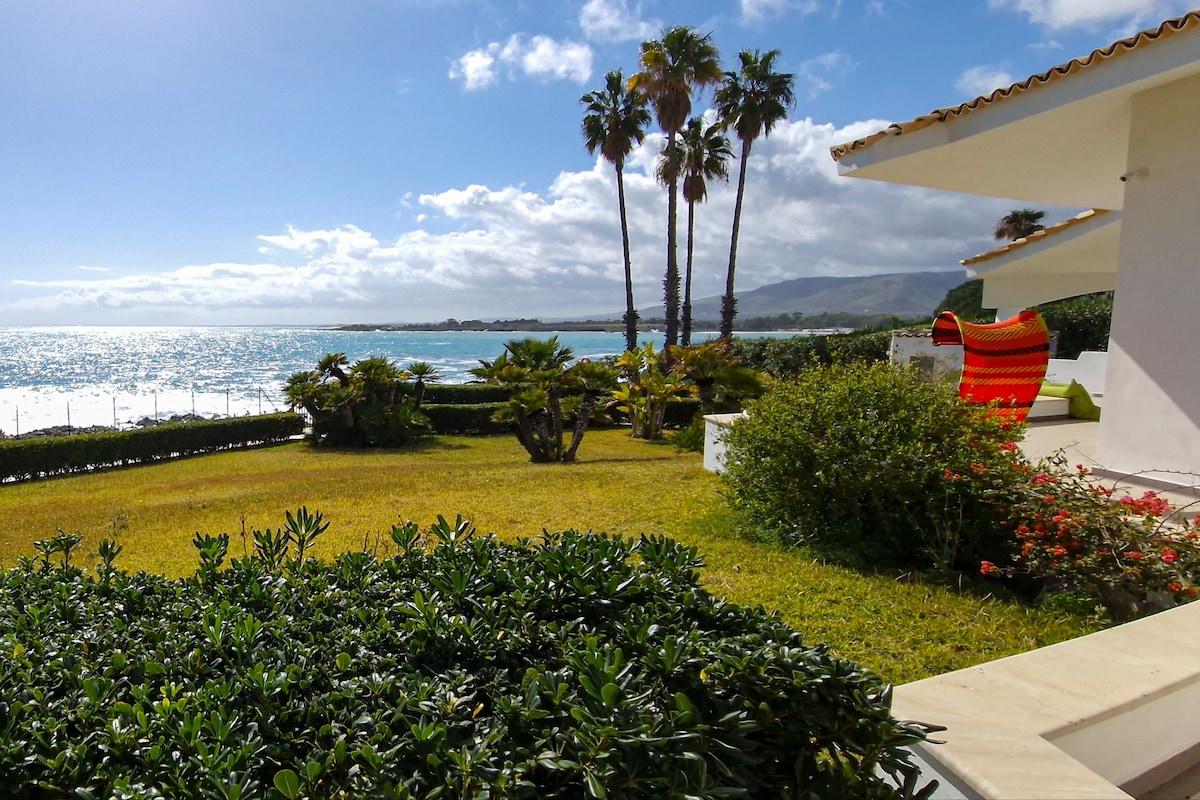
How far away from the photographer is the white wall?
17.9ft

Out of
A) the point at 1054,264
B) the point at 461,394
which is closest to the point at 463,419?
the point at 461,394

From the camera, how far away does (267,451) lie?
842 inches

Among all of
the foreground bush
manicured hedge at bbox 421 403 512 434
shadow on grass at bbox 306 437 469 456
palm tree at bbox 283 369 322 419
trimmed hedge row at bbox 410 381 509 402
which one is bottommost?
shadow on grass at bbox 306 437 469 456

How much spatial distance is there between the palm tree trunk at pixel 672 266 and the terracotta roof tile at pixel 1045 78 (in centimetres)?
2144

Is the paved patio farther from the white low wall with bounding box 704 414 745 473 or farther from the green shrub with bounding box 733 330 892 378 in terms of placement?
the green shrub with bounding box 733 330 892 378

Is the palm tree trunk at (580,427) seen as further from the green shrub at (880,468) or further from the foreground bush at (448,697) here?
the foreground bush at (448,697)

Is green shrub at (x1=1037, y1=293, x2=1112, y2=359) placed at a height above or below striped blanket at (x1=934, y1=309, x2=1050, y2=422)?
above

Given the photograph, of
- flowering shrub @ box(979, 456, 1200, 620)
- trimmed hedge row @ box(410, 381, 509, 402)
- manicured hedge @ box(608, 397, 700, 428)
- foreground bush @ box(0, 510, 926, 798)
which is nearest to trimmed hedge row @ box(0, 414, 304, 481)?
trimmed hedge row @ box(410, 381, 509, 402)

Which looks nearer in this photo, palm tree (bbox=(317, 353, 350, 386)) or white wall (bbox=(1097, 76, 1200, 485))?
white wall (bbox=(1097, 76, 1200, 485))

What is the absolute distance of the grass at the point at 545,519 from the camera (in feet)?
12.0

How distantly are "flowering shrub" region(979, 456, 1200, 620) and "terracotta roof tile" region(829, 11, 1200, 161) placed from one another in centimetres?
346

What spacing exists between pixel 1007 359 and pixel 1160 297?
136 inches

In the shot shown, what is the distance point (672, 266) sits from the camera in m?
29.5

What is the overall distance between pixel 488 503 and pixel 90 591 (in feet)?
19.5
